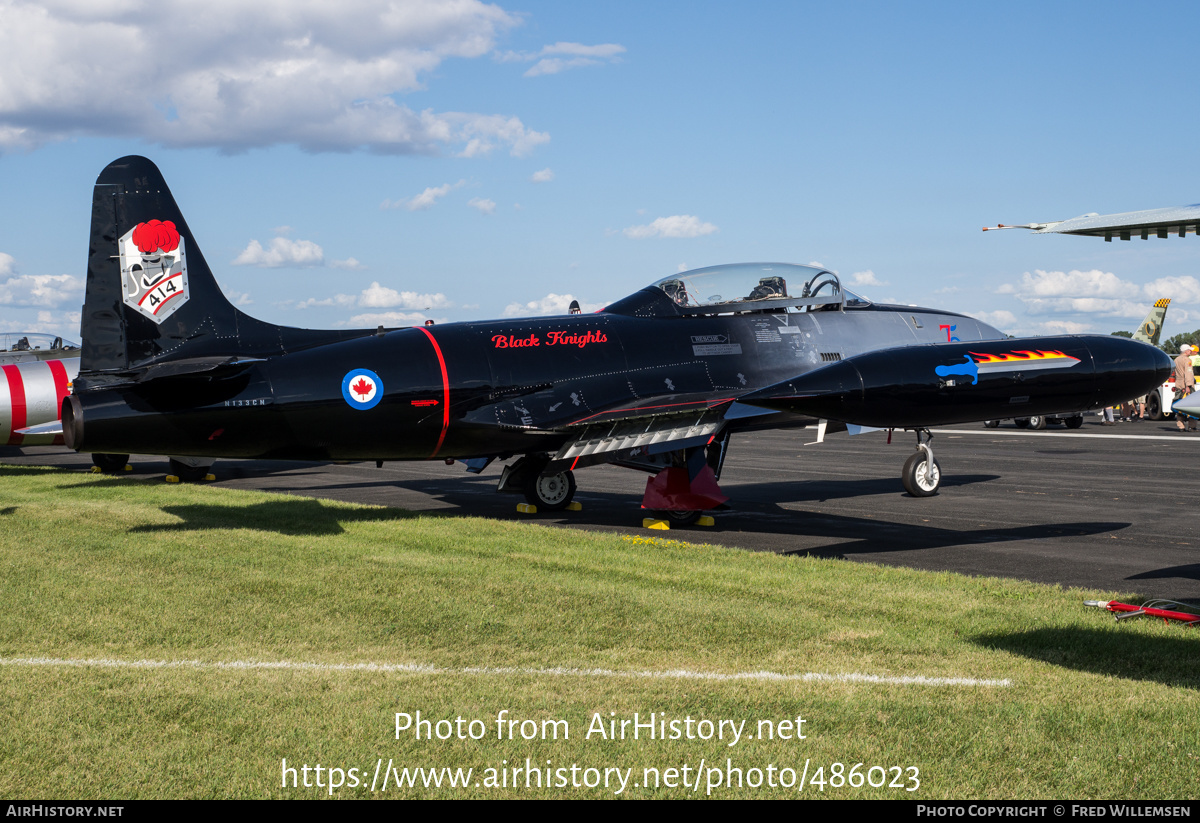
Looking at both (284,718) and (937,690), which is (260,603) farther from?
(937,690)

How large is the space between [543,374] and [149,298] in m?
5.16

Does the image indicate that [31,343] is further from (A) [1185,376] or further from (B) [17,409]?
(A) [1185,376]

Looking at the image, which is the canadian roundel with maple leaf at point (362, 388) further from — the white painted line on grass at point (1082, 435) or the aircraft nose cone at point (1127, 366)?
the white painted line on grass at point (1082, 435)

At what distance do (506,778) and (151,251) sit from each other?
1037 cm

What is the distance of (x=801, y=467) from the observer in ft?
73.2

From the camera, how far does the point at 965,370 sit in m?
10.0

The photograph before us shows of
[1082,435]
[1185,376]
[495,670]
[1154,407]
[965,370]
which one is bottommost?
[495,670]

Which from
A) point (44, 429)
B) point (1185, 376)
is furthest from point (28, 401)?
point (1185, 376)

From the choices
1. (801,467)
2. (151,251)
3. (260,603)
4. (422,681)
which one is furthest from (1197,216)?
(801,467)

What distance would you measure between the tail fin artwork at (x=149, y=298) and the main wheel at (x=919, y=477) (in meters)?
9.41

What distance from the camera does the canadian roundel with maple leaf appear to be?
40.5ft

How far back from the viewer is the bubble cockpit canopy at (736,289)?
14.8m

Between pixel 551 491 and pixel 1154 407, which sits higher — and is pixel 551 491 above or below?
below
